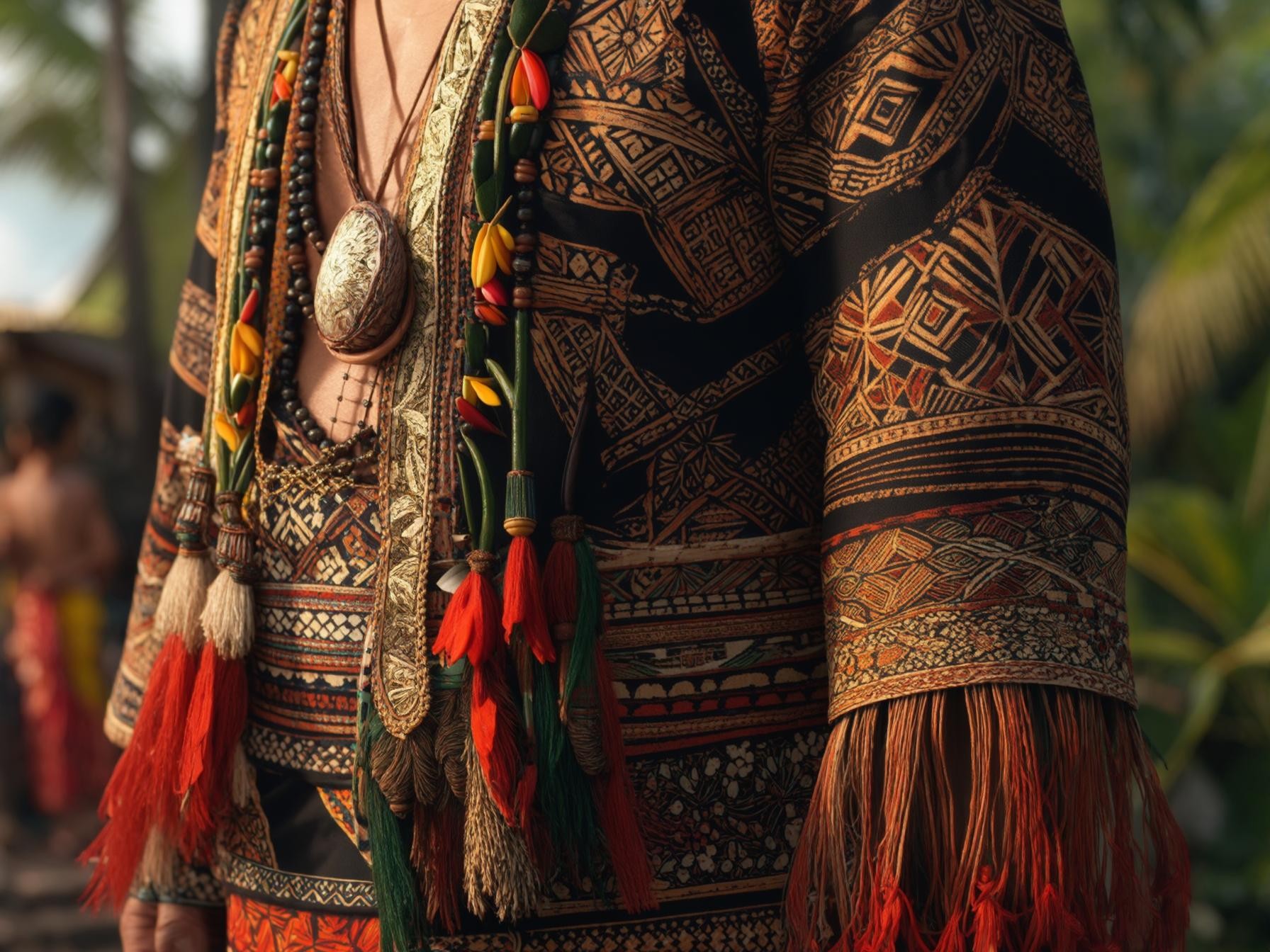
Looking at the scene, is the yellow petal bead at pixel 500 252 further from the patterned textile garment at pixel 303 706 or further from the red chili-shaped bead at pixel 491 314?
the patterned textile garment at pixel 303 706

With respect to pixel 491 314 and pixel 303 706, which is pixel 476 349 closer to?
pixel 491 314

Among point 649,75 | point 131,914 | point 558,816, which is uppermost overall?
point 649,75

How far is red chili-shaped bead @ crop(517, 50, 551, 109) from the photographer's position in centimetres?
146

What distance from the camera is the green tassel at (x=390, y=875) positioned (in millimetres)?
1403

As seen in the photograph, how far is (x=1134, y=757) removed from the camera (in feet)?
4.28

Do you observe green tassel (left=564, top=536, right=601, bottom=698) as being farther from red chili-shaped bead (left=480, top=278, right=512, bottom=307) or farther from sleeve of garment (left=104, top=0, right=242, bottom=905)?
sleeve of garment (left=104, top=0, right=242, bottom=905)

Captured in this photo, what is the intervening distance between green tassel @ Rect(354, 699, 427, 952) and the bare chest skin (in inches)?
14.6

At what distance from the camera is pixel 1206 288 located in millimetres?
9398

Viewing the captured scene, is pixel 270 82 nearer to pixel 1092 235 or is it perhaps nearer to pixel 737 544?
pixel 737 544

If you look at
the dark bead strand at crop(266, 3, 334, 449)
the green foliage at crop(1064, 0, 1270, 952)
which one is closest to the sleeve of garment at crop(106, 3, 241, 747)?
the dark bead strand at crop(266, 3, 334, 449)

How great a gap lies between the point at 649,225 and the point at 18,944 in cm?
753

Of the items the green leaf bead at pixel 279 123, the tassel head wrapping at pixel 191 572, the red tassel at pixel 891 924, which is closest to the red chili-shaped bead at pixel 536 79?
the green leaf bead at pixel 279 123

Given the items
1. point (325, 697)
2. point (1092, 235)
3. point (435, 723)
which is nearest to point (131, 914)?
point (325, 697)

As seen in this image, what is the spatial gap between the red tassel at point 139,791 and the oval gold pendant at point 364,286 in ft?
1.38
